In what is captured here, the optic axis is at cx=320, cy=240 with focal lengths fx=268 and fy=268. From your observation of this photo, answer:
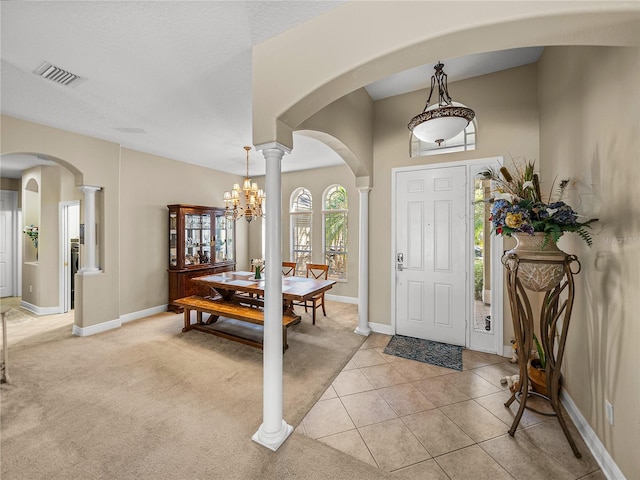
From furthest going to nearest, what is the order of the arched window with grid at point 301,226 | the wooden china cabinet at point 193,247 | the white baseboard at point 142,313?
the arched window with grid at point 301,226 → the wooden china cabinet at point 193,247 → the white baseboard at point 142,313

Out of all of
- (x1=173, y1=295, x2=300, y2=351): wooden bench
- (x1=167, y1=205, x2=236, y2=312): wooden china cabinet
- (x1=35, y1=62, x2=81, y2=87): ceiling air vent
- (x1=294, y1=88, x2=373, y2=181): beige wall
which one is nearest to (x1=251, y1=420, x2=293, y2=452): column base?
(x1=173, y1=295, x2=300, y2=351): wooden bench

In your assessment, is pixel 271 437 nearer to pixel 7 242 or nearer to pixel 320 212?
pixel 320 212

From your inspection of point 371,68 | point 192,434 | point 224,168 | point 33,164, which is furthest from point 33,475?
point 33,164

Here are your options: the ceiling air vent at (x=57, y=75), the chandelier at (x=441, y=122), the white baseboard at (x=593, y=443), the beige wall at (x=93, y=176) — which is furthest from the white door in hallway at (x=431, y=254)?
the beige wall at (x=93, y=176)

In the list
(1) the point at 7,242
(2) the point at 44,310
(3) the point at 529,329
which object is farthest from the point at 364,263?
(1) the point at 7,242

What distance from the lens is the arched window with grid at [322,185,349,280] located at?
233 inches

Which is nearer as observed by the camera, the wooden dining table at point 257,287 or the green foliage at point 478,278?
the green foliage at point 478,278

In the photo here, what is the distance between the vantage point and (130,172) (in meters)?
4.57

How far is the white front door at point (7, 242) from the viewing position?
19.7 feet

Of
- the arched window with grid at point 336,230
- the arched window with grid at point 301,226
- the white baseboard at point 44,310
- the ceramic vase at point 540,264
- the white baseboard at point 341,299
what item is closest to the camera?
the ceramic vase at point 540,264

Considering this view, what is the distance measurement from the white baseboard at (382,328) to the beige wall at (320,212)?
5.52 ft

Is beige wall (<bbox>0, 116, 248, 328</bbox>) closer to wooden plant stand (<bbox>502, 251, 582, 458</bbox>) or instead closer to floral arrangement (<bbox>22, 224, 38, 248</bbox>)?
floral arrangement (<bbox>22, 224, 38, 248</bbox>)

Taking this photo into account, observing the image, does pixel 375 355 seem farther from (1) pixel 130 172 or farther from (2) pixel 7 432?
(1) pixel 130 172

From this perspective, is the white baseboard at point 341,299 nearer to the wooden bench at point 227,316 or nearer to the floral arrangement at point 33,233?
the wooden bench at point 227,316
